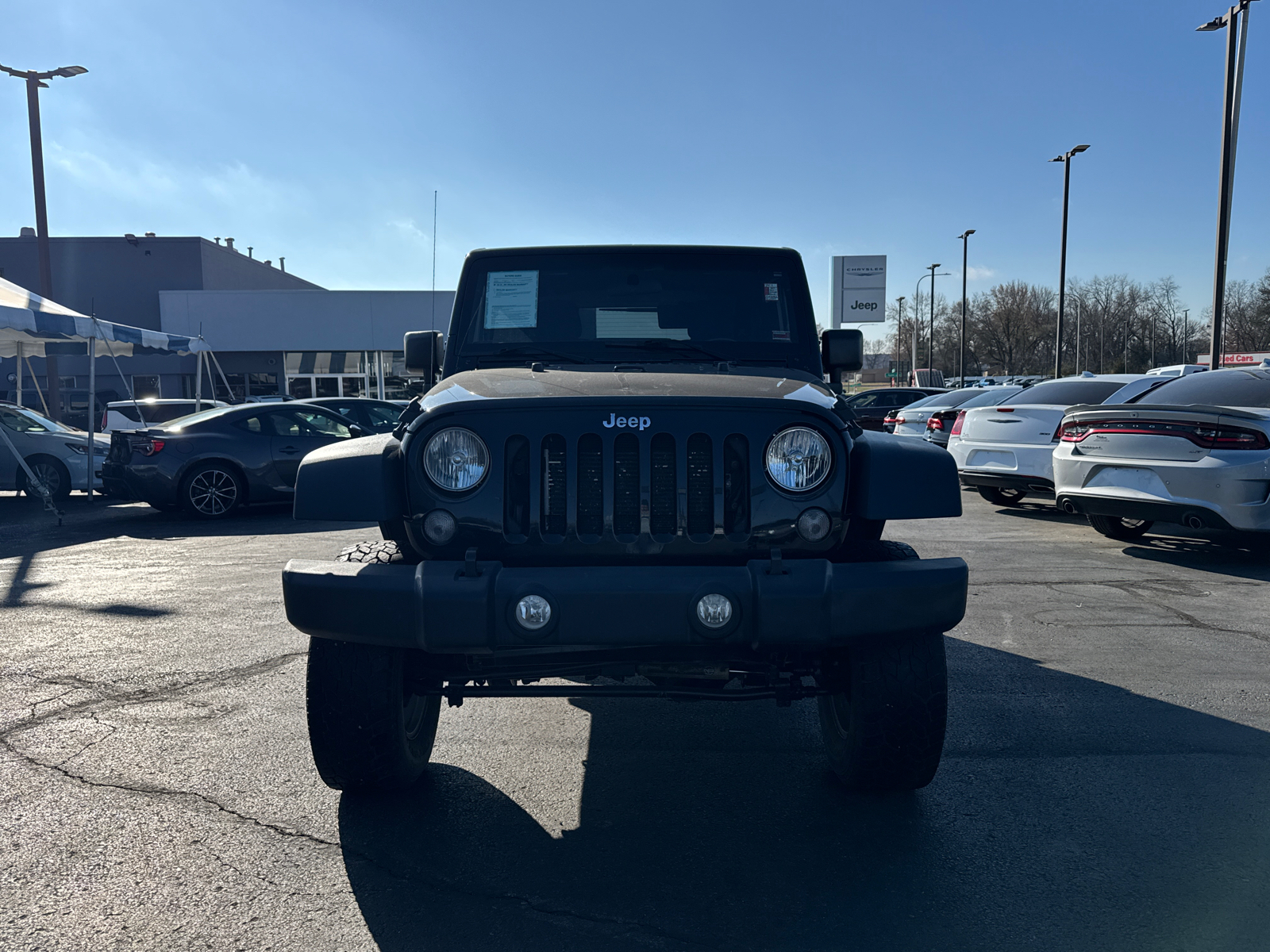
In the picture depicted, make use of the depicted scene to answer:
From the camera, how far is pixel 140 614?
634 centimetres

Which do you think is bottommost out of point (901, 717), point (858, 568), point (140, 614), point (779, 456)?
point (140, 614)

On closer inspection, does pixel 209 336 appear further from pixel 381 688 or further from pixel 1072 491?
pixel 381 688

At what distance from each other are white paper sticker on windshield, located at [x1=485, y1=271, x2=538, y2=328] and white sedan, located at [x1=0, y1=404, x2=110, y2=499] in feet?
37.3

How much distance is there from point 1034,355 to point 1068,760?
288 feet

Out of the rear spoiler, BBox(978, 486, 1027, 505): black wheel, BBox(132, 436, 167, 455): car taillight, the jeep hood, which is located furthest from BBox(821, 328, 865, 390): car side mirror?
BBox(132, 436, 167, 455): car taillight

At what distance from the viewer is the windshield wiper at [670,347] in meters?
4.15

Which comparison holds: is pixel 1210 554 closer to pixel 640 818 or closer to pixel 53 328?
pixel 640 818

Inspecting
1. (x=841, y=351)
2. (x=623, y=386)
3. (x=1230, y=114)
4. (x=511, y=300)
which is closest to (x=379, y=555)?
(x=623, y=386)

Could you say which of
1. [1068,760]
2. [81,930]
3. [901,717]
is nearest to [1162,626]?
[1068,760]

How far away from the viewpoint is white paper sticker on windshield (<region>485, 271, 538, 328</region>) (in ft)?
14.2

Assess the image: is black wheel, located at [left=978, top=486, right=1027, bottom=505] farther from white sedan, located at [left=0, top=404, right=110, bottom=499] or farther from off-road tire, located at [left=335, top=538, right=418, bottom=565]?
white sedan, located at [left=0, top=404, right=110, bottom=499]

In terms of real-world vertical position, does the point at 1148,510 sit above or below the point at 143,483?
above

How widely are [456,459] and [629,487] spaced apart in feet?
1.76

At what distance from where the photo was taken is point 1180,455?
745 centimetres
